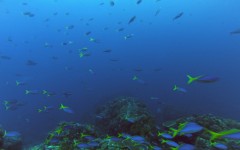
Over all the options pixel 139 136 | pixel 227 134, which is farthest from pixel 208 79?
pixel 139 136

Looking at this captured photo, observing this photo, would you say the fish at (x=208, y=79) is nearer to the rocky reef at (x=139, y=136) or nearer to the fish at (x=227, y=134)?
the rocky reef at (x=139, y=136)

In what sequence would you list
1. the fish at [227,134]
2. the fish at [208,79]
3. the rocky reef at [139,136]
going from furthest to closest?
the rocky reef at [139,136], the fish at [208,79], the fish at [227,134]

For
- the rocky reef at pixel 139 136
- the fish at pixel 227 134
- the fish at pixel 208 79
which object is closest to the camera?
the fish at pixel 227 134

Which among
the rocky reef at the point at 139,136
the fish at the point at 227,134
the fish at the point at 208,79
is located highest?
the fish at the point at 208,79

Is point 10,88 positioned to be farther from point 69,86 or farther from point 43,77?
point 69,86

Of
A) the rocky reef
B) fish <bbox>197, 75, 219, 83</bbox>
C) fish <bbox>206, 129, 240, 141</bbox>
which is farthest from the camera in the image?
the rocky reef

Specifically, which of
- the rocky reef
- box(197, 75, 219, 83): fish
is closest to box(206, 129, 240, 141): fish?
box(197, 75, 219, 83): fish

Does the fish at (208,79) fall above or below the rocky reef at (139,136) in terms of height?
above

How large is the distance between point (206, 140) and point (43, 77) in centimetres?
2896

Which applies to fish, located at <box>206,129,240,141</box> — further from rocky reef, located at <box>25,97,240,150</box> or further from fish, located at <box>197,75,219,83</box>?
rocky reef, located at <box>25,97,240,150</box>

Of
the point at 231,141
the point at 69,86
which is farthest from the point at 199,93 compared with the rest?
the point at 231,141

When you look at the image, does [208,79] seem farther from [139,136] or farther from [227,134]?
[139,136]

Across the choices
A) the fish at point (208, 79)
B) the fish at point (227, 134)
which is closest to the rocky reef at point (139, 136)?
the fish at point (208, 79)

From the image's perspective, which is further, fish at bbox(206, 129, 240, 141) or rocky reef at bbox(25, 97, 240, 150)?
rocky reef at bbox(25, 97, 240, 150)
